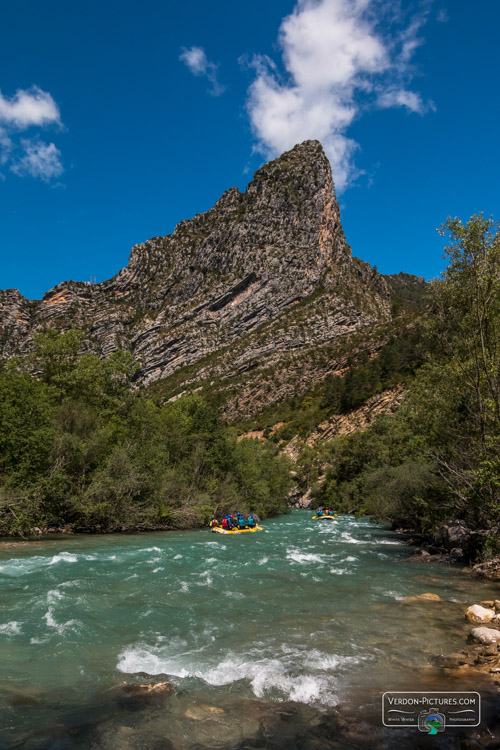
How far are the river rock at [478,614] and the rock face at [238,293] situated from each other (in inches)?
3487

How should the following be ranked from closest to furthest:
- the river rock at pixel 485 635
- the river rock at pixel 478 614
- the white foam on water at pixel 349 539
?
the river rock at pixel 485 635
the river rock at pixel 478 614
the white foam on water at pixel 349 539

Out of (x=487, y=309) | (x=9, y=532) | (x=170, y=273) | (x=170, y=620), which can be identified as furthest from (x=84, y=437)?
(x=170, y=273)

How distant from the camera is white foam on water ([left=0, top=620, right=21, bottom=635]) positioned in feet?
27.4

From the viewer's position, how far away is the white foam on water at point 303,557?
56.4 ft

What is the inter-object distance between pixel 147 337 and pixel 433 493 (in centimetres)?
13091

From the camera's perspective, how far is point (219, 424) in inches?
1512

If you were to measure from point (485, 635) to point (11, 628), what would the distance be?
30.0 feet

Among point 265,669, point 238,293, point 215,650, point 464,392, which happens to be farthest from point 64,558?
point 238,293

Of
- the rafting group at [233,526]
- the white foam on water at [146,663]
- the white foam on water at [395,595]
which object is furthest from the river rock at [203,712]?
the rafting group at [233,526]

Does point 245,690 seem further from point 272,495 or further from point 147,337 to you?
point 147,337

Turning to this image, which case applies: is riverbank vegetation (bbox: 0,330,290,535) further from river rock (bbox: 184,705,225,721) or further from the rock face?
the rock face

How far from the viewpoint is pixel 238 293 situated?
134250 mm

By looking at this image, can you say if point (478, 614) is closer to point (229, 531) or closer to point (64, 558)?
point (64, 558)

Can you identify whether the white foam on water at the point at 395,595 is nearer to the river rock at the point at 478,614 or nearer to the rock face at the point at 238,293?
the river rock at the point at 478,614
